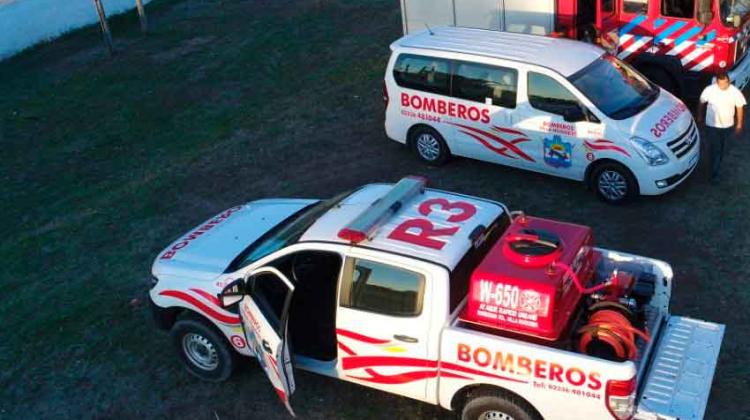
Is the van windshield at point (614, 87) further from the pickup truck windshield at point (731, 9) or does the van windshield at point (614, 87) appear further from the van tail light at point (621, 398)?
the van tail light at point (621, 398)

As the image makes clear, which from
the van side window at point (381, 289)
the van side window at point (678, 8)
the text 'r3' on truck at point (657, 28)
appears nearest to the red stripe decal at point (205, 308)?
the van side window at point (381, 289)

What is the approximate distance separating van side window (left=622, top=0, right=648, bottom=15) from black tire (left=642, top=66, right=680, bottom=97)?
93cm

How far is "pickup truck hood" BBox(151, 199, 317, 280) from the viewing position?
756 cm

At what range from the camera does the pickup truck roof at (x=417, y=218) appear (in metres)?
6.45

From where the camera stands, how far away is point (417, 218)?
6.94 meters

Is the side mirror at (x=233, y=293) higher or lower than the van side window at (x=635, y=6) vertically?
lower

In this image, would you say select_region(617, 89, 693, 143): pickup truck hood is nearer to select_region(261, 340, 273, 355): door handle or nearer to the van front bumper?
the van front bumper

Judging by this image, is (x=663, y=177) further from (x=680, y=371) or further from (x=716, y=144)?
(x=680, y=371)

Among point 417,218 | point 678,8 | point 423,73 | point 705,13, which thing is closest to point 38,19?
point 423,73

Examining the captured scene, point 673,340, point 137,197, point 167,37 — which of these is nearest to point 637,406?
point 673,340

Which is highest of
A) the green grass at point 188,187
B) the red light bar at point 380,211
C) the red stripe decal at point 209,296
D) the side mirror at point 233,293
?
the red light bar at point 380,211

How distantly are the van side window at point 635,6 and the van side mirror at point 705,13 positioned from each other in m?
0.85

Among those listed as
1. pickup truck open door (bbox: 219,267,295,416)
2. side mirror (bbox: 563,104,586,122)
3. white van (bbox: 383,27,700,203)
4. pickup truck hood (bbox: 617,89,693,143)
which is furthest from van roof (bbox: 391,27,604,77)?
pickup truck open door (bbox: 219,267,295,416)

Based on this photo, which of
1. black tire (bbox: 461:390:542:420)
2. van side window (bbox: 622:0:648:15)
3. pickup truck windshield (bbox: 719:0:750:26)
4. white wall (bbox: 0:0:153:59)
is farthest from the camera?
white wall (bbox: 0:0:153:59)
